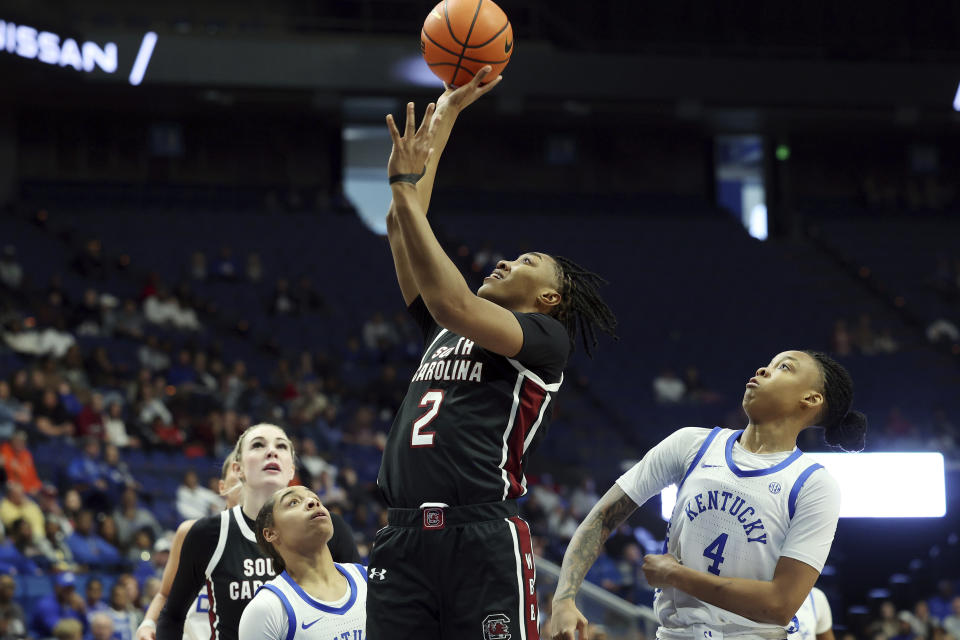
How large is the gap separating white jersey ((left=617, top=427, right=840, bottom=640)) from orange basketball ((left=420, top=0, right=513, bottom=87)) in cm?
147

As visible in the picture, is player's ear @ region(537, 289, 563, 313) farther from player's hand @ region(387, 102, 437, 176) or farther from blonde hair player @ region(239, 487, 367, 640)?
blonde hair player @ region(239, 487, 367, 640)

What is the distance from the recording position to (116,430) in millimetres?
12484

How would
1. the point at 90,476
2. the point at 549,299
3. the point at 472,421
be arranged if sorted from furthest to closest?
the point at 90,476
the point at 549,299
the point at 472,421

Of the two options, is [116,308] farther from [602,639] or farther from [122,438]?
[602,639]

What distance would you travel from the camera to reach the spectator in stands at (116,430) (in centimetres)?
1239

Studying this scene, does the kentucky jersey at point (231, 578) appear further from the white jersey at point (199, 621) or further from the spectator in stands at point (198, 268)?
the spectator in stands at point (198, 268)

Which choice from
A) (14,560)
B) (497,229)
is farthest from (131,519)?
(497,229)

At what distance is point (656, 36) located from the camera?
861 inches

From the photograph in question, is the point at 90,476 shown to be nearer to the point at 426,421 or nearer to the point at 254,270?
the point at 254,270

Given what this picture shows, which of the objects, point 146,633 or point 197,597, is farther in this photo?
point 197,597

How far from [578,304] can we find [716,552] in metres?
0.82

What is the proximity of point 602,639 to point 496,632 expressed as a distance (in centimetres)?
558

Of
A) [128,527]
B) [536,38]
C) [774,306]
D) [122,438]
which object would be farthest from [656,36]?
[128,527]

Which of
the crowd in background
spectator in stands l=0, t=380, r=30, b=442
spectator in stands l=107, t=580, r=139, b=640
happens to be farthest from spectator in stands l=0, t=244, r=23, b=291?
spectator in stands l=107, t=580, r=139, b=640
